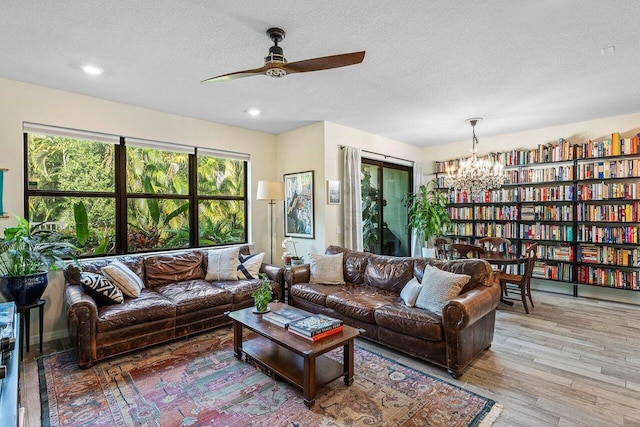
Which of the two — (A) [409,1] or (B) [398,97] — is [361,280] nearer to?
(B) [398,97]

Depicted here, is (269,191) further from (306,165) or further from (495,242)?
(495,242)

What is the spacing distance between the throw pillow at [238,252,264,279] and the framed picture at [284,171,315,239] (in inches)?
36.7

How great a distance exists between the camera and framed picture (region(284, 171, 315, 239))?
16.2 feet

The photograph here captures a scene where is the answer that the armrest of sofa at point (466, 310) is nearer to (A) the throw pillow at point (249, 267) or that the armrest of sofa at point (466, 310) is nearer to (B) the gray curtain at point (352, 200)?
(B) the gray curtain at point (352, 200)

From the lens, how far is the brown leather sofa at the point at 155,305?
9.11 feet

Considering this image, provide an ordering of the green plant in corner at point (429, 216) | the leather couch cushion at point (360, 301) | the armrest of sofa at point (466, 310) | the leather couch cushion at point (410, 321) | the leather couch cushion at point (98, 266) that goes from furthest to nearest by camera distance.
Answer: the green plant in corner at point (429, 216), the leather couch cushion at point (98, 266), the leather couch cushion at point (360, 301), the leather couch cushion at point (410, 321), the armrest of sofa at point (466, 310)

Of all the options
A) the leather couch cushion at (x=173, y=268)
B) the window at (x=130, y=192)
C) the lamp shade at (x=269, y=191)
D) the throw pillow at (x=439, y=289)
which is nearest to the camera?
the throw pillow at (x=439, y=289)

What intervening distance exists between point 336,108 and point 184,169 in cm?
240

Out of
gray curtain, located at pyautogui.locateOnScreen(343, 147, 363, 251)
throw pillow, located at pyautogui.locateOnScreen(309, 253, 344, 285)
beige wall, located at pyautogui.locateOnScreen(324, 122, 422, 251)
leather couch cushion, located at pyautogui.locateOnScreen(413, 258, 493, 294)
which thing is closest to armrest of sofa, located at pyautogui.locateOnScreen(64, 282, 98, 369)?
throw pillow, located at pyautogui.locateOnScreen(309, 253, 344, 285)

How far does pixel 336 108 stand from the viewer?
417 centimetres

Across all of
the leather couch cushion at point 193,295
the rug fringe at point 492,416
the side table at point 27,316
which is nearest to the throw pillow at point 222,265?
the leather couch cushion at point 193,295

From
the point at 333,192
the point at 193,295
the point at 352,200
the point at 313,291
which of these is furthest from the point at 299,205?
the point at 193,295

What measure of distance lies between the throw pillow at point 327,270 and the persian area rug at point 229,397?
3.95 feet

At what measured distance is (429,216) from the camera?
609 centimetres
